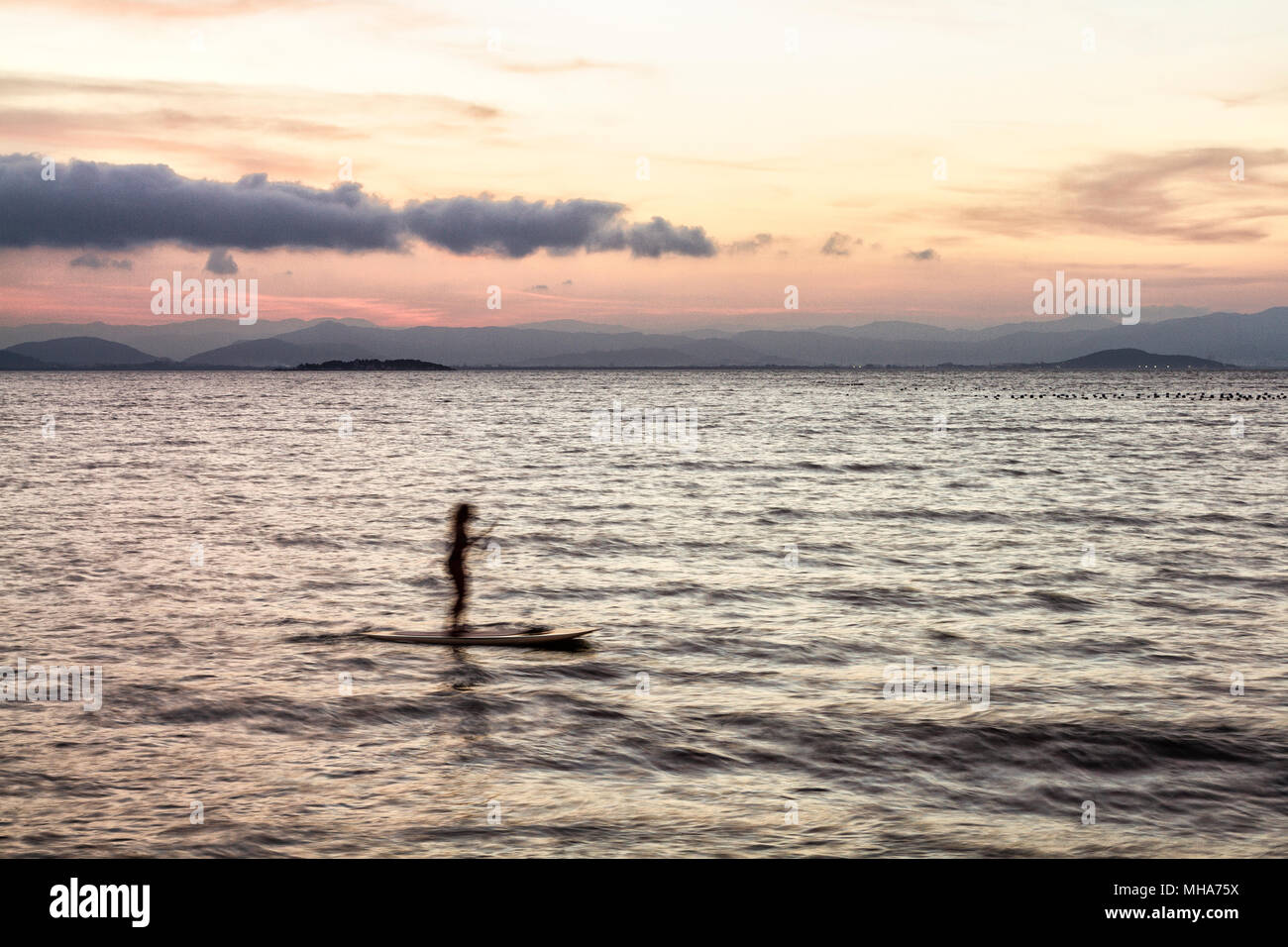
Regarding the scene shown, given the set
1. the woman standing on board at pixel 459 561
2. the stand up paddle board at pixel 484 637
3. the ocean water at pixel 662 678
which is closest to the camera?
the ocean water at pixel 662 678

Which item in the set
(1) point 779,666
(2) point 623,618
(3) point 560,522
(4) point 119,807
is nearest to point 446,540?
(3) point 560,522

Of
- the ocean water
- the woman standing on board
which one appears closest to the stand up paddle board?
the ocean water

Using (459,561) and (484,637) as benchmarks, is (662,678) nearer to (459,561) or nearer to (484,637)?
(484,637)

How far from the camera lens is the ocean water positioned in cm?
1123

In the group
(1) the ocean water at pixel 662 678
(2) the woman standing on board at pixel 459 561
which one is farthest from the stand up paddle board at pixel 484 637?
(2) the woman standing on board at pixel 459 561

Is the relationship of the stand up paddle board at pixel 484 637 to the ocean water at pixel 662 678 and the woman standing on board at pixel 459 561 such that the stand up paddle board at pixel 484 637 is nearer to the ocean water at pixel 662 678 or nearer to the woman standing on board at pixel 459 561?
the ocean water at pixel 662 678


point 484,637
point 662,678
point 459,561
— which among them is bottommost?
point 662,678

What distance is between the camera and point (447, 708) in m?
15.3

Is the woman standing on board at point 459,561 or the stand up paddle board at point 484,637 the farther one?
the woman standing on board at point 459,561

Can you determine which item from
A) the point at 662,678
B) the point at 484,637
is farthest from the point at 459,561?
the point at 662,678

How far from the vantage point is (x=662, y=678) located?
16875 mm

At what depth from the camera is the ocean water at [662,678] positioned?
1123cm
